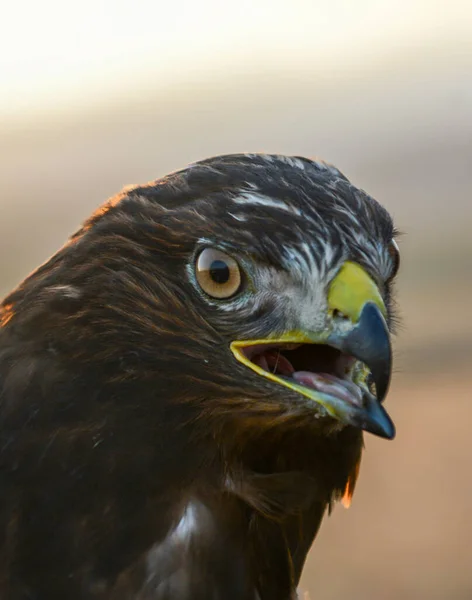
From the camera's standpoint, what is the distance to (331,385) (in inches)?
92.2

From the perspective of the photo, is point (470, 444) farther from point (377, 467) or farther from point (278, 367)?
point (278, 367)

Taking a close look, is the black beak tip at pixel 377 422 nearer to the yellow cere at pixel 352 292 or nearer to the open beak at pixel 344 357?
the open beak at pixel 344 357

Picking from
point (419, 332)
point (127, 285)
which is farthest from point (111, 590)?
point (419, 332)

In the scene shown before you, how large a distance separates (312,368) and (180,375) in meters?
0.30

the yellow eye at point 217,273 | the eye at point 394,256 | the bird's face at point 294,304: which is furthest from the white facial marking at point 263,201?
the eye at point 394,256

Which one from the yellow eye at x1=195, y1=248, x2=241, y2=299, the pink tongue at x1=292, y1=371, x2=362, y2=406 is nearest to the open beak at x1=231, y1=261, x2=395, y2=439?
the pink tongue at x1=292, y1=371, x2=362, y2=406

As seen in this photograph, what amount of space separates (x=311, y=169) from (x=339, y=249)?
10.9 inches

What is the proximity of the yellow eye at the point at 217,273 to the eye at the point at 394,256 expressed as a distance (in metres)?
0.38

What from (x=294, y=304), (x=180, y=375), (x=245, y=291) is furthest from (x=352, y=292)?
(x=180, y=375)

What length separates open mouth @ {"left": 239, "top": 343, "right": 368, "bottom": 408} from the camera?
7.64 ft

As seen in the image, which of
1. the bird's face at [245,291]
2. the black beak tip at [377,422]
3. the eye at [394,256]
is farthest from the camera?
the eye at [394,256]

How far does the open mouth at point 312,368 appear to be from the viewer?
233 centimetres

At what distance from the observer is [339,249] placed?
2.41m

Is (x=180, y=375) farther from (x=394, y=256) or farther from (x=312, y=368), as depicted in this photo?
(x=394, y=256)
